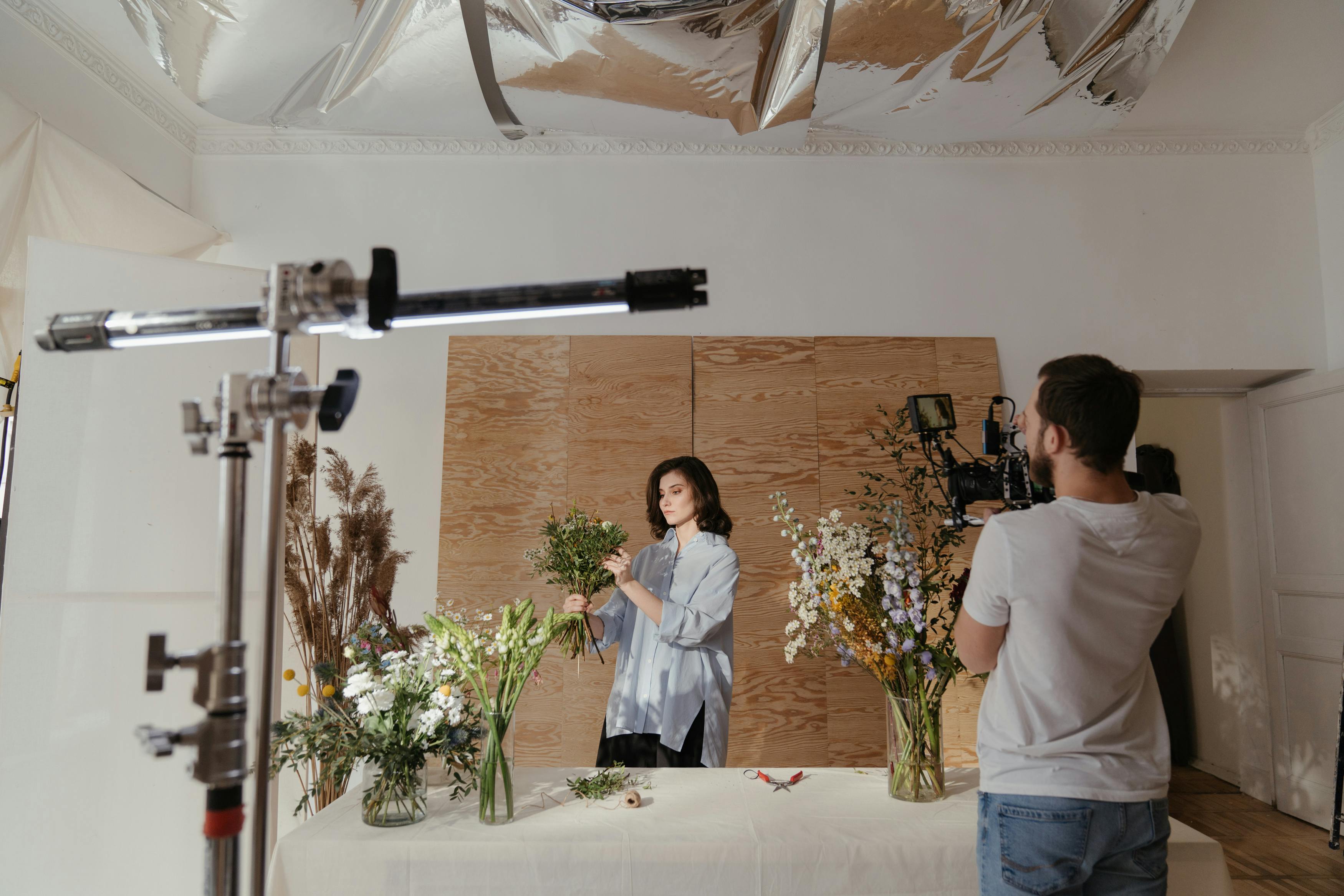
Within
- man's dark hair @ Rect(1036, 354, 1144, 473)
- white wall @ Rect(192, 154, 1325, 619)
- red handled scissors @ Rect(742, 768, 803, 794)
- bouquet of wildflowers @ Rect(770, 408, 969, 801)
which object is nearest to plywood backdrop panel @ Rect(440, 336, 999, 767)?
white wall @ Rect(192, 154, 1325, 619)

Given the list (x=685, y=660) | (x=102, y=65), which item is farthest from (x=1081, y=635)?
(x=102, y=65)

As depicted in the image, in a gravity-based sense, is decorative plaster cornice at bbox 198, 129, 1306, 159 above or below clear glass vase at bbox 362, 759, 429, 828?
above

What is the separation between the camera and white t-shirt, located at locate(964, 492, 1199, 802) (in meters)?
1.48

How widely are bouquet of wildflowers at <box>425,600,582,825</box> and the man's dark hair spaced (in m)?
1.21

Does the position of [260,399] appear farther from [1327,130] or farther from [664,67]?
[1327,130]

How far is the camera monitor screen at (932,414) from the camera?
233cm

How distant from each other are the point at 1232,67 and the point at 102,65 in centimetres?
502

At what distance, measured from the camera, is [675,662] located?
272cm

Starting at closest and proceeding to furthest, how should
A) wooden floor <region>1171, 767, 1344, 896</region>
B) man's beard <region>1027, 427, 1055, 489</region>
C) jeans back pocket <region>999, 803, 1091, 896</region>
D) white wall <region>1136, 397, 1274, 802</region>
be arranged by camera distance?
jeans back pocket <region>999, 803, 1091, 896</region> → man's beard <region>1027, 427, 1055, 489</region> → wooden floor <region>1171, 767, 1344, 896</region> → white wall <region>1136, 397, 1274, 802</region>

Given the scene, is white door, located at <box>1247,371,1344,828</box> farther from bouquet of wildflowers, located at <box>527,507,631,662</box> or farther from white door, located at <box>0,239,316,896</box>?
white door, located at <box>0,239,316,896</box>

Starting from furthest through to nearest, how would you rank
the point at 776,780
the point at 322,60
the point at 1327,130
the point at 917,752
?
the point at 1327,130 → the point at 322,60 → the point at 776,780 → the point at 917,752

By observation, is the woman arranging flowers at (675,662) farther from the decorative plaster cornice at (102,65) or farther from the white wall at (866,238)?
the decorative plaster cornice at (102,65)

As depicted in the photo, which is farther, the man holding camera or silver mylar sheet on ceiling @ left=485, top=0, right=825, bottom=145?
silver mylar sheet on ceiling @ left=485, top=0, right=825, bottom=145

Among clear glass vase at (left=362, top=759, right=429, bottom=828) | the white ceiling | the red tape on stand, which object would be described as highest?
the white ceiling
